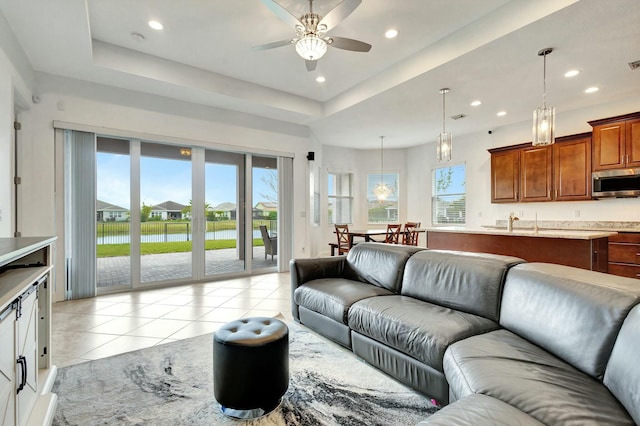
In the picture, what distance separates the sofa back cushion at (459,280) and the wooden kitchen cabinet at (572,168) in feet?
13.3

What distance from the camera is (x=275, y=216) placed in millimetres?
6094

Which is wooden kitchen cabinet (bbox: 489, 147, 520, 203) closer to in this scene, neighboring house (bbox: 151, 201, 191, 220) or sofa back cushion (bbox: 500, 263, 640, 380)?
sofa back cushion (bbox: 500, 263, 640, 380)

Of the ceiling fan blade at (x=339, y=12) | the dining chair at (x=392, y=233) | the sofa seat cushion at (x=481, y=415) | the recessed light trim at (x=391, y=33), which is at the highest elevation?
the recessed light trim at (x=391, y=33)

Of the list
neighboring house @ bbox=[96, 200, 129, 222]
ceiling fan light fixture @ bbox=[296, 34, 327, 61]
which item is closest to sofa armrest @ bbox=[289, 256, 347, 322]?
ceiling fan light fixture @ bbox=[296, 34, 327, 61]

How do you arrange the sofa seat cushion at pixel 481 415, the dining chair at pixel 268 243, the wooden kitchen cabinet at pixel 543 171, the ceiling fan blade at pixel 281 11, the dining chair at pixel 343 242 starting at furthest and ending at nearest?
the dining chair at pixel 343 242
the dining chair at pixel 268 243
the wooden kitchen cabinet at pixel 543 171
the ceiling fan blade at pixel 281 11
the sofa seat cushion at pixel 481 415

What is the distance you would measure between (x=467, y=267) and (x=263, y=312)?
2364mm

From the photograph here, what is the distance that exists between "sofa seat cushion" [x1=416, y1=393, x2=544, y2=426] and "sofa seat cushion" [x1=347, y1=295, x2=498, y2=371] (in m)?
0.56

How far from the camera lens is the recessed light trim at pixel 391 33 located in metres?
3.43

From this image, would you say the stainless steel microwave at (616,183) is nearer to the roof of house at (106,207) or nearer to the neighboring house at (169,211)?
the neighboring house at (169,211)

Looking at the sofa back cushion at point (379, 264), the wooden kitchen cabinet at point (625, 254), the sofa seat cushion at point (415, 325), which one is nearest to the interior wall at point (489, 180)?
the wooden kitchen cabinet at point (625, 254)

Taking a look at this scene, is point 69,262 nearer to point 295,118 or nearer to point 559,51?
point 295,118

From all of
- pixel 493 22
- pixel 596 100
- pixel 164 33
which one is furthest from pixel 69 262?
pixel 596 100

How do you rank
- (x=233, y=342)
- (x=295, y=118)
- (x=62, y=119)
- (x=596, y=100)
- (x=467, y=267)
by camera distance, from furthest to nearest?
(x=295, y=118) → (x=596, y=100) → (x=62, y=119) → (x=467, y=267) → (x=233, y=342)

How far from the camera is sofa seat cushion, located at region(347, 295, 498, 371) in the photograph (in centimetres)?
179
